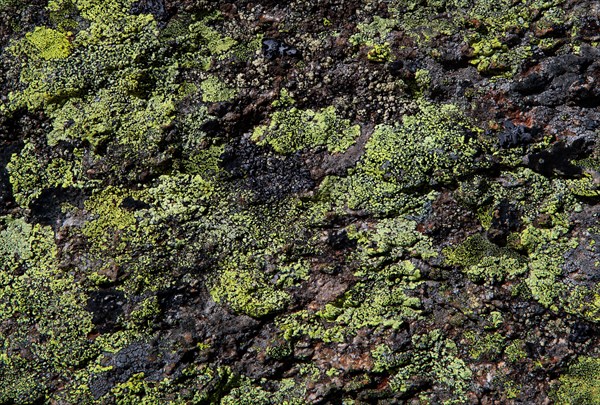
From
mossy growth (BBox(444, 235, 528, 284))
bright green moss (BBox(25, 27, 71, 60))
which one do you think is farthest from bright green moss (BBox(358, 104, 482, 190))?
bright green moss (BBox(25, 27, 71, 60))

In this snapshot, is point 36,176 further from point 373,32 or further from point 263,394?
point 373,32

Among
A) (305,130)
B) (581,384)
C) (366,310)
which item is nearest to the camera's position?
(581,384)

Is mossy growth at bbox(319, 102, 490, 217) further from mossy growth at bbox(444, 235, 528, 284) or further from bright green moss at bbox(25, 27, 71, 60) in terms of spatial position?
bright green moss at bbox(25, 27, 71, 60)

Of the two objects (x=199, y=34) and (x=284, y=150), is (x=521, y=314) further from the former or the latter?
(x=199, y=34)

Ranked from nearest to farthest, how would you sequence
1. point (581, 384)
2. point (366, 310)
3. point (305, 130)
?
point (581, 384), point (366, 310), point (305, 130)

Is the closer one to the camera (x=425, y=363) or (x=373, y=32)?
(x=425, y=363)

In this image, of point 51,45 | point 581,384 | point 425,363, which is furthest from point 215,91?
point 581,384

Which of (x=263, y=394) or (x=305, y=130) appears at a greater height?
(x=305, y=130)
